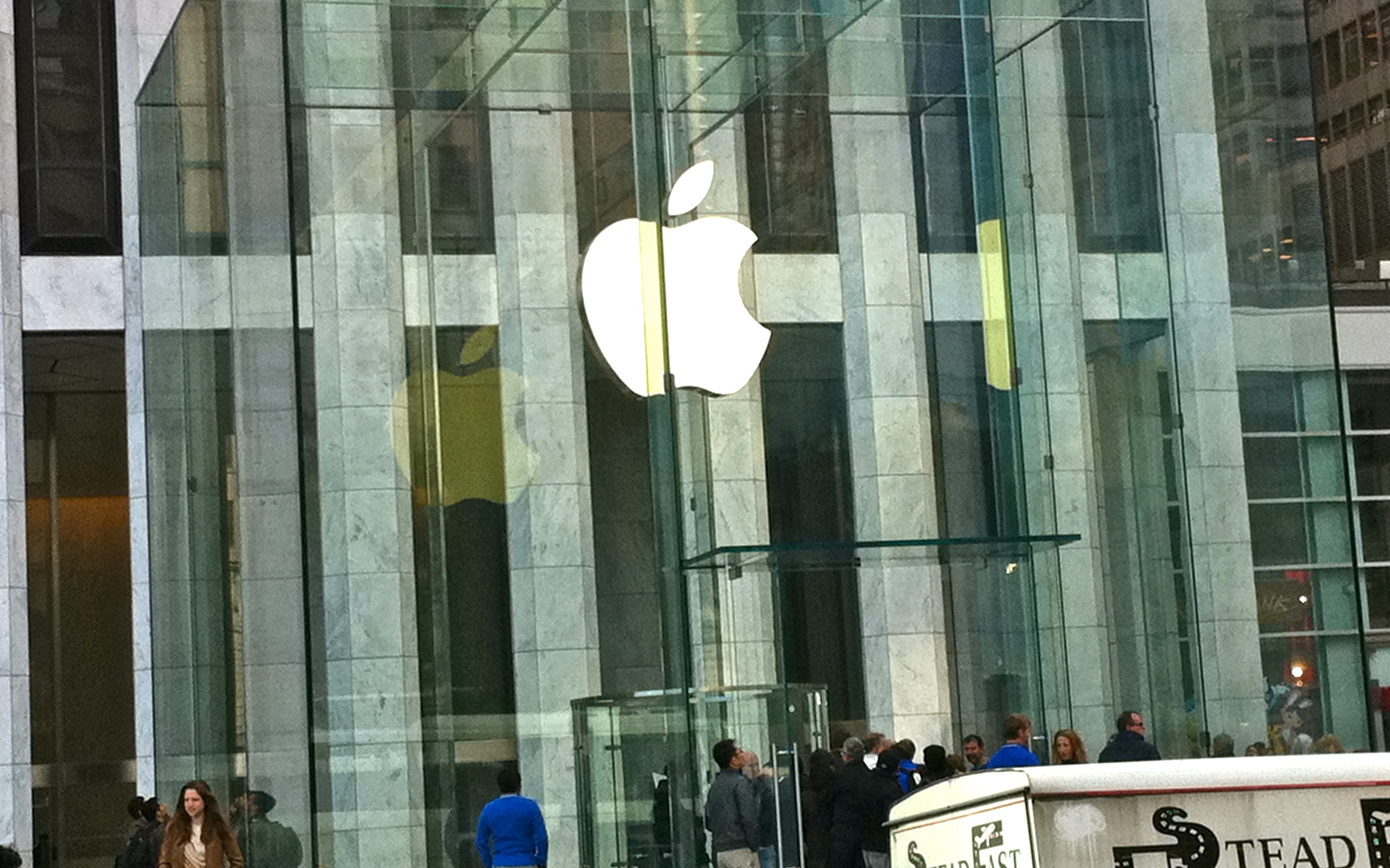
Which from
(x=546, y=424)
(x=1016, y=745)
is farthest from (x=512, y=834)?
(x=1016, y=745)

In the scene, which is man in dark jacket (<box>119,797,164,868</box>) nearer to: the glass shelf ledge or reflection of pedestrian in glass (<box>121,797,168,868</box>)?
reflection of pedestrian in glass (<box>121,797,168,868</box>)

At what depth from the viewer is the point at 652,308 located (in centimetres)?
1509

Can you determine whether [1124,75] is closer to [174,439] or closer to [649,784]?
[649,784]

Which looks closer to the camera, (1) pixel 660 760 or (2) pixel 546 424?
(1) pixel 660 760

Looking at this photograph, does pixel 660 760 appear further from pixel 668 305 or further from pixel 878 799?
pixel 668 305

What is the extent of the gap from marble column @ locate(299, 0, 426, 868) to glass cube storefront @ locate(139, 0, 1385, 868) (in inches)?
1.1

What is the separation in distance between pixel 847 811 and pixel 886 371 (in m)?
3.09

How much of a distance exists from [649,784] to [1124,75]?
6889mm

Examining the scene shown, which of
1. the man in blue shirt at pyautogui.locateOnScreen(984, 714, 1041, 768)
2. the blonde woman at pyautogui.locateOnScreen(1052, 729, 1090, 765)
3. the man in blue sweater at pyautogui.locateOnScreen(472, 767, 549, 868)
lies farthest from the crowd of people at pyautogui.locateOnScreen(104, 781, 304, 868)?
the blonde woman at pyautogui.locateOnScreen(1052, 729, 1090, 765)

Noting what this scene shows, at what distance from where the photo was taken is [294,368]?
1555cm

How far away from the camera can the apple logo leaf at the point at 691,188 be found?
598 inches

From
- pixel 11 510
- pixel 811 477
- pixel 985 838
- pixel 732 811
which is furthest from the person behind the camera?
pixel 11 510

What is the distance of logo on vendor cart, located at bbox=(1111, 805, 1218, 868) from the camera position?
6.34 m

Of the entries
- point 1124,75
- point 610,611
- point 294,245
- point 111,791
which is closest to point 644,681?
point 610,611
